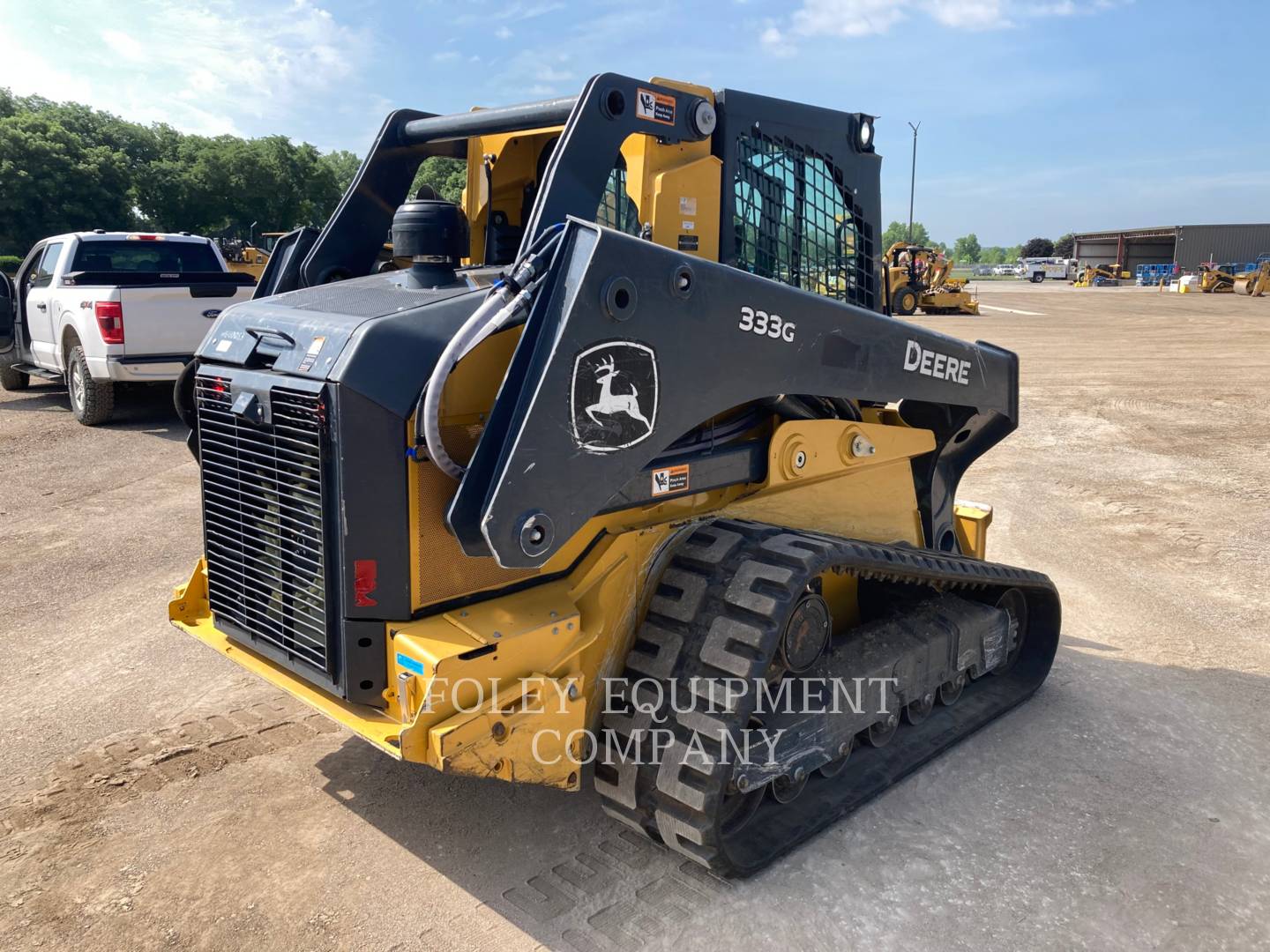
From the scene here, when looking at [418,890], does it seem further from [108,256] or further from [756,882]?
[108,256]

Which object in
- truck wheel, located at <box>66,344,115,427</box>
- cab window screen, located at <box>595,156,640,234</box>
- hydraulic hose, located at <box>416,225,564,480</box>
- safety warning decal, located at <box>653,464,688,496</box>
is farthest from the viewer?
truck wheel, located at <box>66,344,115,427</box>

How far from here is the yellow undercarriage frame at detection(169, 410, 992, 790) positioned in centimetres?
288

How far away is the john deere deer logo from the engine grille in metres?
0.76

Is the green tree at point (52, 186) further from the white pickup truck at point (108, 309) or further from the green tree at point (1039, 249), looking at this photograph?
the green tree at point (1039, 249)

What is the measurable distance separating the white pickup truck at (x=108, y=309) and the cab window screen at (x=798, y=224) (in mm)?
7924

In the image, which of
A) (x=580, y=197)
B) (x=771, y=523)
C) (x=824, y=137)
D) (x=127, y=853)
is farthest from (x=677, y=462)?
(x=127, y=853)

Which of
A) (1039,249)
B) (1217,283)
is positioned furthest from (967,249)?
(1217,283)

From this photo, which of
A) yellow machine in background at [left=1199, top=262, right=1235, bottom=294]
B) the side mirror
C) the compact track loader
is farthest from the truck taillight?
yellow machine in background at [left=1199, top=262, right=1235, bottom=294]

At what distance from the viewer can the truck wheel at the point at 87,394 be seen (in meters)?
10.8

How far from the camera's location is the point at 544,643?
3096mm

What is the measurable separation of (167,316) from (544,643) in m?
8.84

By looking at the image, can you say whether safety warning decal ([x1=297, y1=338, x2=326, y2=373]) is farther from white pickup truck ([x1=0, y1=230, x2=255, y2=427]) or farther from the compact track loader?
white pickup truck ([x1=0, y1=230, x2=255, y2=427])

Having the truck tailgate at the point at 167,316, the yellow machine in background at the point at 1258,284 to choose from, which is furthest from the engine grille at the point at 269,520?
the yellow machine in background at the point at 1258,284

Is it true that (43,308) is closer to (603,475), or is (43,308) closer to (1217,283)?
(603,475)
